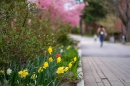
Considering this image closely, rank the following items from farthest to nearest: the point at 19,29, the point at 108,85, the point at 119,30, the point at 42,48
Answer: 1. the point at 119,30
2. the point at 42,48
3. the point at 108,85
4. the point at 19,29

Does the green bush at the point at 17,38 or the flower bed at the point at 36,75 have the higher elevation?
the green bush at the point at 17,38

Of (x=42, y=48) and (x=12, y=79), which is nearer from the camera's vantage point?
(x=12, y=79)

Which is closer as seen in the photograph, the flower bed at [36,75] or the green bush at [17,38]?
the flower bed at [36,75]

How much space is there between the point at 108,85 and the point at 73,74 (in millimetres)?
948

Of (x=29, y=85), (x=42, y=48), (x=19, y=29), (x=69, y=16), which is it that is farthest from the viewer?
(x=69, y=16)

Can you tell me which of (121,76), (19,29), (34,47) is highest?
(19,29)

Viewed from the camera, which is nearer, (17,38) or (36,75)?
(36,75)

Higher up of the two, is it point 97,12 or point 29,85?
point 97,12

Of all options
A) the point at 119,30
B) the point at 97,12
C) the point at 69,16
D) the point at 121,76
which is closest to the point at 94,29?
the point at 97,12

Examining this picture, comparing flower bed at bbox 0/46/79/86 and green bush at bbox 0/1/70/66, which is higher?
green bush at bbox 0/1/70/66

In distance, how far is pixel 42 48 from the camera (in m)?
7.56

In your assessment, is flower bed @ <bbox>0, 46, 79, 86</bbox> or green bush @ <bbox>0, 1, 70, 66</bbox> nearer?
flower bed @ <bbox>0, 46, 79, 86</bbox>

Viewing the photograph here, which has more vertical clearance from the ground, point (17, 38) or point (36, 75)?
point (17, 38)

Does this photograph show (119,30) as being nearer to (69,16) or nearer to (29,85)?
(69,16)
